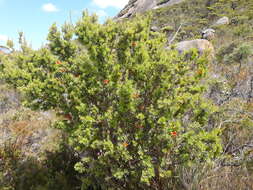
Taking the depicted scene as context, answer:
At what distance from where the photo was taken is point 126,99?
2490mm

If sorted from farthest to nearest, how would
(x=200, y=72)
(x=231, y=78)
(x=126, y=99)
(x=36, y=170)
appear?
(x=231, y=78)
(x=36, y=170)
(x=200, y=72)
(x=126, y=99)

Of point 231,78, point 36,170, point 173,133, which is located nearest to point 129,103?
point 173,133

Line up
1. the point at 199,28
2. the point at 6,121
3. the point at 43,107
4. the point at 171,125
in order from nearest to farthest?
the point at 171,125 → the point at 43,107 → the point at 6,121 → the point at 199,28

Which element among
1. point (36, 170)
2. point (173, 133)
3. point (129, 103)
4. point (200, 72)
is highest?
point (200, 72)

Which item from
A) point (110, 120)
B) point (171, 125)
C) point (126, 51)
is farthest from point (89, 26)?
point (171, 125)

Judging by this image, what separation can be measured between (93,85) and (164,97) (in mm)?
898

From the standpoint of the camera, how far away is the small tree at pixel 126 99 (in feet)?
8.55

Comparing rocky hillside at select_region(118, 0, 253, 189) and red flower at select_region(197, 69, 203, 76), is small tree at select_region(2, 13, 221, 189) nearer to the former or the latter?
red flower at select_region(197, 69, 203, 76)

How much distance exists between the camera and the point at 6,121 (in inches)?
237

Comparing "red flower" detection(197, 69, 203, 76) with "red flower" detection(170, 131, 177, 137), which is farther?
"red flower" detection(197, 69, 203, 76)

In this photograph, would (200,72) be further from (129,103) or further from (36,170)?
(36,170)

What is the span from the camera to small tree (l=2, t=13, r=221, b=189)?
2.61 m

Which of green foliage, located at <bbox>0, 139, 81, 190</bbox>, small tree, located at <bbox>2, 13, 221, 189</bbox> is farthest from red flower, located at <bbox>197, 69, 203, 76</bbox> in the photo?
green foliage, located at <bbox>0, 139, 81, 190</bbox>

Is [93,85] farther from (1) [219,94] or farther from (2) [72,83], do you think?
(1) [219,94]
